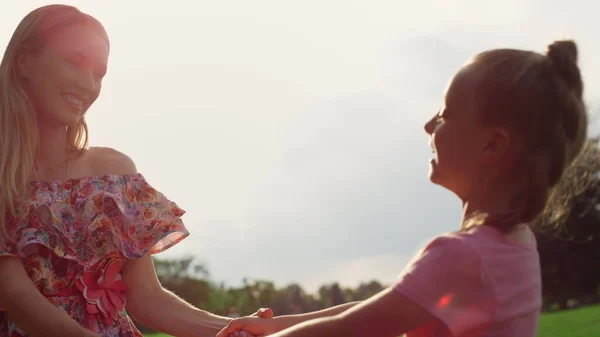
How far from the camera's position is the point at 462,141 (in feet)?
7.71

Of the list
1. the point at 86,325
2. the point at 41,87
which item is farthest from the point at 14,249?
the point at 41,87

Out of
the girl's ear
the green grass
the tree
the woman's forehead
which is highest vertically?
the woman's forehead

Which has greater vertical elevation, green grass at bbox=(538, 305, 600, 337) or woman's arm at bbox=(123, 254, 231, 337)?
woman's arm at bbox=(123, 254, 231, 337)

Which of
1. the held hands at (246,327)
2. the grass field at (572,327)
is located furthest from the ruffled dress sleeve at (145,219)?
the grass field at (572,327)

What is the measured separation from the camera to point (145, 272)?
3598 millimetres

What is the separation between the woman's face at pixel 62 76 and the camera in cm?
343

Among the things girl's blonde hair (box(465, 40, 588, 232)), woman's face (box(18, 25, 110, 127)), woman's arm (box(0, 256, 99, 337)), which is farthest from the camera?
woman's face (box(18, 25, 110, 127))

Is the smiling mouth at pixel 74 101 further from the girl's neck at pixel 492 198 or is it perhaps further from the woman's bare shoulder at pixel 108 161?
the girl's neck at pixel 492 198

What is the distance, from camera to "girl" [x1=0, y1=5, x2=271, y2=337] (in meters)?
3.26

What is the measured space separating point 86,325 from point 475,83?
1964mm

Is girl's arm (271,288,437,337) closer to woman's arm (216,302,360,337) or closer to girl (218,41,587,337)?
girl (218,41,587,337)

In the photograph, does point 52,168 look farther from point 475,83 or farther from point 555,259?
point 555,259

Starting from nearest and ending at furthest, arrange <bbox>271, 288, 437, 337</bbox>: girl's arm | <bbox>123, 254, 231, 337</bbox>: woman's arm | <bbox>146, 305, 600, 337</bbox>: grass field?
<bbox>271, 288, 437, 337</bbox>: girl's arm → <bbox>123, 254, 231, 337</bbox>: woman's arm → <bbox>146, 305, 600, 337</bbox>: grass field

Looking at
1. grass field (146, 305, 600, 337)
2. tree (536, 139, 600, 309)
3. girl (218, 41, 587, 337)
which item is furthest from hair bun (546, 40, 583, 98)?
tree (536, 139, 600, 309)
